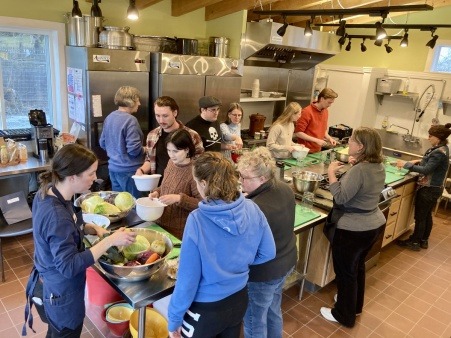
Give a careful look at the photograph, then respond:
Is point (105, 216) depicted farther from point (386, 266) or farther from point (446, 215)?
point (446, 215)

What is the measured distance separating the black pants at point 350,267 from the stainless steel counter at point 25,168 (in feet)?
9.39

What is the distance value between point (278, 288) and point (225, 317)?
0.58m

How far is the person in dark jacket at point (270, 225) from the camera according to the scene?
192cm

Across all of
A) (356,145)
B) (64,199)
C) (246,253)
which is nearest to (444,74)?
(356,145)

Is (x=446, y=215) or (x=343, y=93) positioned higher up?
(x=343, y=93)

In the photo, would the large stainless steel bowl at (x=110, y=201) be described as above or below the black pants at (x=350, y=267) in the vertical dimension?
above

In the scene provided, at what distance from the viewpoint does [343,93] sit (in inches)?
274

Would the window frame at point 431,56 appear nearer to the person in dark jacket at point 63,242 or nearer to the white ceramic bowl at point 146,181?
the white ceramic bowl at point 146,181

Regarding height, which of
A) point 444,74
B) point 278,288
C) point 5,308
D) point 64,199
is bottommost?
point 5,308

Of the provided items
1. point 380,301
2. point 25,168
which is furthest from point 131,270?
point 380,301

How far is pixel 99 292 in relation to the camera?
250 centimetres

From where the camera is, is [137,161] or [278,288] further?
[137,161]

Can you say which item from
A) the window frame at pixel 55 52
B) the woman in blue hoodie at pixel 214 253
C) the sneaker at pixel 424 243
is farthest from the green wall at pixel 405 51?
the woman in blue hoodie at pixel 214 253

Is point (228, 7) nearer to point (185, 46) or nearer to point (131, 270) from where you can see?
point (185, 46)
